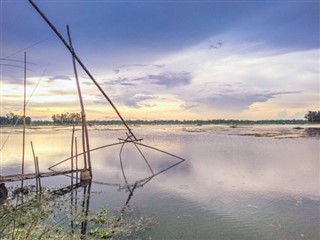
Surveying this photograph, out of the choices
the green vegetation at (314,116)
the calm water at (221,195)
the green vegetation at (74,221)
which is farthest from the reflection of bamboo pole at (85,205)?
the green vegetation at (314,116)

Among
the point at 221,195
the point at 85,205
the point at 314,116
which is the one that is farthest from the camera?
the point at 314,116

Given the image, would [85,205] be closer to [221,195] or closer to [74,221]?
[74,221]

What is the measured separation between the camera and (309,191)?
562 inches

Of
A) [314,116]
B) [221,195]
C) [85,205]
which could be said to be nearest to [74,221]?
[85,205]

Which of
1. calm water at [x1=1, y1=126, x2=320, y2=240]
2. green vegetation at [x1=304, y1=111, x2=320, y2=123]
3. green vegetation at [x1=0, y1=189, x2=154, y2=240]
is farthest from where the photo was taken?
green vegetation at [x1=304, y1=111, x2=320, y2=123]

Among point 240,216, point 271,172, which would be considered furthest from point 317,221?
point 271,172

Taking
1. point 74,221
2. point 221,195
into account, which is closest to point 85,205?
point 74,221

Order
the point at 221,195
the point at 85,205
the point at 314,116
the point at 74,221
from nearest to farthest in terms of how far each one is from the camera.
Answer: the point at 74,221 < the point at 85,205 < the point at 221,195 < the point at 314,116

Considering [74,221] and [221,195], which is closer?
[74,221]

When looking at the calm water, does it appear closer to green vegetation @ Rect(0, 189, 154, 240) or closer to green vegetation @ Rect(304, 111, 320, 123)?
→ green vegetation @ Rect(0, 189, 154, 240)

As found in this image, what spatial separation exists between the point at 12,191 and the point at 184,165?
460 inches

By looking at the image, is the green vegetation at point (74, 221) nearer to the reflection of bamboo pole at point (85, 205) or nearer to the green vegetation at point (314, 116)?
the reflection of bamboo pole at point (85, 205)

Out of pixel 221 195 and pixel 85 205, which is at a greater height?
pixel 221 195

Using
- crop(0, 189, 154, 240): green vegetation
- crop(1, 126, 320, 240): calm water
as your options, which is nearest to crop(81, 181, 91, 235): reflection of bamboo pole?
crop(0, 189, 154, 240): green vegetation
